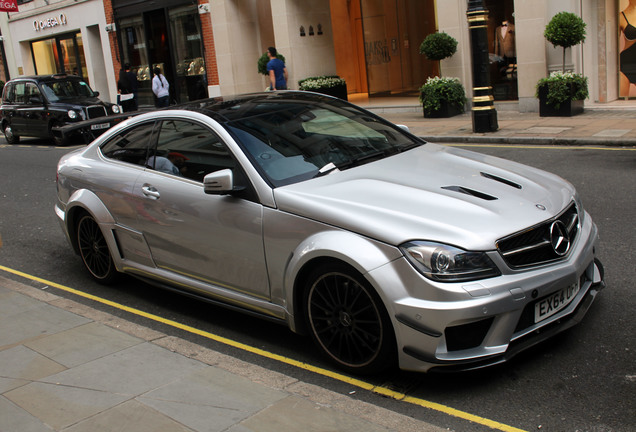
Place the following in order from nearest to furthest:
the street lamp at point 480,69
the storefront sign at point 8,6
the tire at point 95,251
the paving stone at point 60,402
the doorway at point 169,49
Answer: the paving stone at point 60,402, the tire at point 95,251, the street lamp at point 480,69, the doorway at point 169,49, the storefront sign at point 8,6

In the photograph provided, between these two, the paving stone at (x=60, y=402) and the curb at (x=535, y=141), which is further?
the curb at (x=535, y=141)

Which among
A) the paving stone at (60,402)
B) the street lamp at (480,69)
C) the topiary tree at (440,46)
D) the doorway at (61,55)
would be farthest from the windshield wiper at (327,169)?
the doorway at (61,55)

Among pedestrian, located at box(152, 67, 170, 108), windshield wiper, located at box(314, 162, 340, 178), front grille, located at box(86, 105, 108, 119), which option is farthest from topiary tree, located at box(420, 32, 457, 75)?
windshield wiper, located at box(314, 162, 340, 178)

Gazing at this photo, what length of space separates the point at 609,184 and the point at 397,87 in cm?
1574

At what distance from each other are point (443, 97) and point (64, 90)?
423 inches

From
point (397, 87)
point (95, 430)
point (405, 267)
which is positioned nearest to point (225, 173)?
point (405, 267)

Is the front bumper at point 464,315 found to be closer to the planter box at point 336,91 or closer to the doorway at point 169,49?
the planter box at point 336,91

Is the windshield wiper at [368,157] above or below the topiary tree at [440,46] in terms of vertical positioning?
below

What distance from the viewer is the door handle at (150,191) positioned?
543cm

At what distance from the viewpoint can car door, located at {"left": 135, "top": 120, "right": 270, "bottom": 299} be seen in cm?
475

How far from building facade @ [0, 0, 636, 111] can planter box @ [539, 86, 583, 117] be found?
3.17ft

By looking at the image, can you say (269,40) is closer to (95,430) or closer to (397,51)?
(397,51)

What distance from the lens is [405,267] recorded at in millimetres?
3877

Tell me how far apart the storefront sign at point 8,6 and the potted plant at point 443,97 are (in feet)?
78.5
